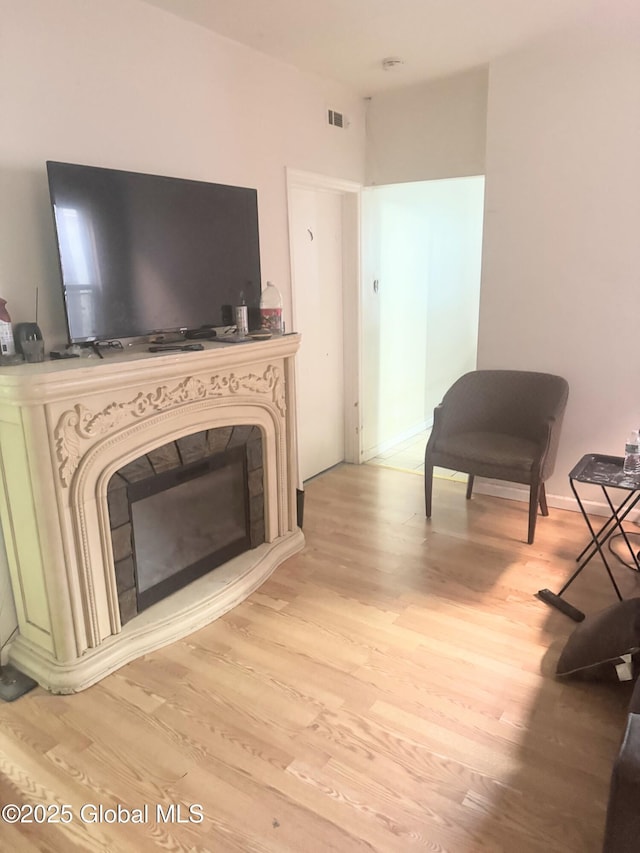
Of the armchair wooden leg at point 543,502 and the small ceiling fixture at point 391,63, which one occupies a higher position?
the small ceiling fixture at point 391,63

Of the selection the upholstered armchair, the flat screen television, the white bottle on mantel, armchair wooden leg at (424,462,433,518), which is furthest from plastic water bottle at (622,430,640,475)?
the white bottle on mantel

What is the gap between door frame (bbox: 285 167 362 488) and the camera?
13.2 ft

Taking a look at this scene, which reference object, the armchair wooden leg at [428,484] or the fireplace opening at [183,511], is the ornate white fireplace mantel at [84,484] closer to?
the fireplace opening at [183,511]

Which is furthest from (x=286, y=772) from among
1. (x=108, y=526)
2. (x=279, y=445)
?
(x=279, y=445)

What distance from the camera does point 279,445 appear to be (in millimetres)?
3117

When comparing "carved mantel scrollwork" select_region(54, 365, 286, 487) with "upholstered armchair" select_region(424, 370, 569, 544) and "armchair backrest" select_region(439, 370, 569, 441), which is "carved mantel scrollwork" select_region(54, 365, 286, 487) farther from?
"armchair backrest" select_region(439, 370, 569, 441)

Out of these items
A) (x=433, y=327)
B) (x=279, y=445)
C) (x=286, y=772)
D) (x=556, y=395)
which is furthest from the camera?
(x=433, y=327)

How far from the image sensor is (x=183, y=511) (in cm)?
272

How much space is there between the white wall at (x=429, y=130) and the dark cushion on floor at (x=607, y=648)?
2.87m

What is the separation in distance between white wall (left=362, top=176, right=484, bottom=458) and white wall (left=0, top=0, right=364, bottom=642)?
3.79 ft

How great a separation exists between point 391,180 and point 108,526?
10.2 feet

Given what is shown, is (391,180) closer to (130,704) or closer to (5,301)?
(5,301)

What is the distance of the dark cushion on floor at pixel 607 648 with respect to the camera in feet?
6.63

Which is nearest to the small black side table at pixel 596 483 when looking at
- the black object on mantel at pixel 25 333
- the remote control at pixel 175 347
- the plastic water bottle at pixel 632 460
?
the plastic water bottle at pixel 632 460
